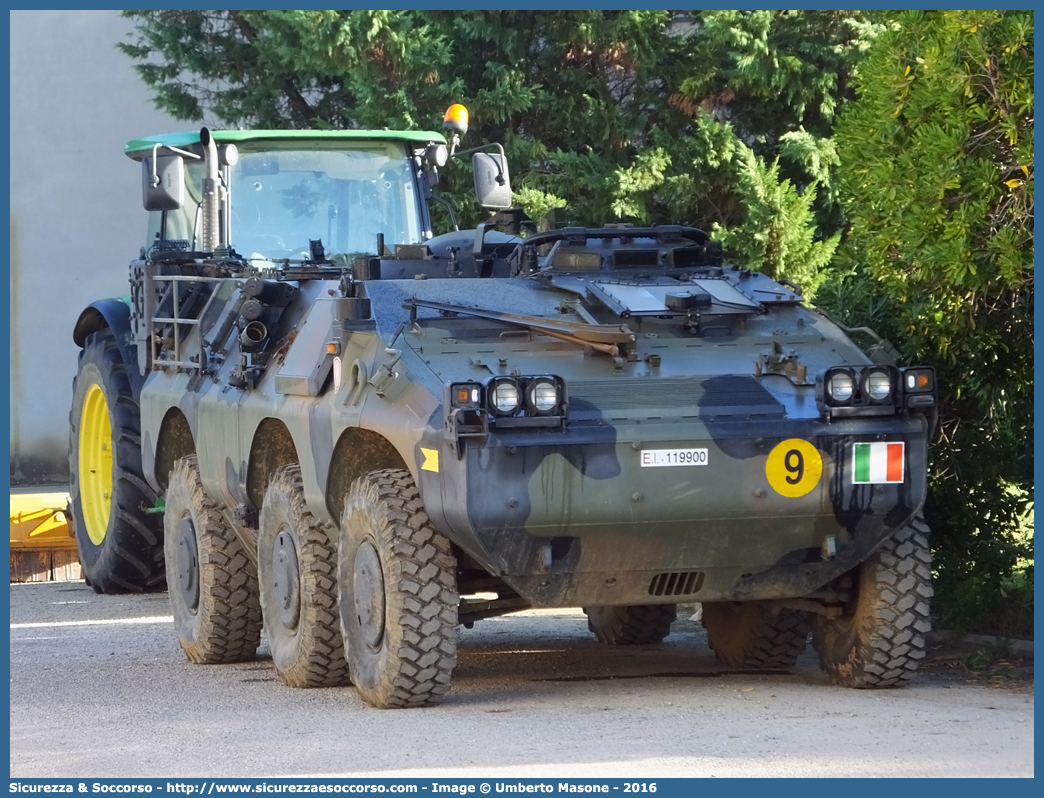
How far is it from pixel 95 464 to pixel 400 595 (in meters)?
6.02

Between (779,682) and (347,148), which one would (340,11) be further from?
(779,682)

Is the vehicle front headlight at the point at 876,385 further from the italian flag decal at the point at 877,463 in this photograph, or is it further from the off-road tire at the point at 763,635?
the off-road tire at the point at 763,635

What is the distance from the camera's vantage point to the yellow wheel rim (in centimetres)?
1260

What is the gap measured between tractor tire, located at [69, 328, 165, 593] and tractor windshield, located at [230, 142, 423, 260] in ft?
5.14

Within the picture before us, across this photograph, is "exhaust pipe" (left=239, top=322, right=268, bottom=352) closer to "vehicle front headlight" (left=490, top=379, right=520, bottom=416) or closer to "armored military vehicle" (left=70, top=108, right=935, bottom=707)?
"armored military vehicle" (left=70, top=108, right=935, bottom=707)

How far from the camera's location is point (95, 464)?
41.9ft

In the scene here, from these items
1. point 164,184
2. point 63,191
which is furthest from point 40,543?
point 63,191

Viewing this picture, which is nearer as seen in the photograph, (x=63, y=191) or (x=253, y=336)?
(x=253, y=336)

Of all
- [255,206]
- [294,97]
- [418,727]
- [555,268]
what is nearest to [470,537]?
[418,727]

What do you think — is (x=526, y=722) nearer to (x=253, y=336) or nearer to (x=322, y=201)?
(x=253, y=336)

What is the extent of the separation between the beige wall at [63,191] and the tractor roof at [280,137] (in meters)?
8.36

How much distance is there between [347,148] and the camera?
445 inches

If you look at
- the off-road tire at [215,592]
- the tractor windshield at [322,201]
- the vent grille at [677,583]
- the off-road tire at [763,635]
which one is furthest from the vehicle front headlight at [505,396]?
the tractor windshield at [322,201]

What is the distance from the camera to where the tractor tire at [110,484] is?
1173 centimetres
